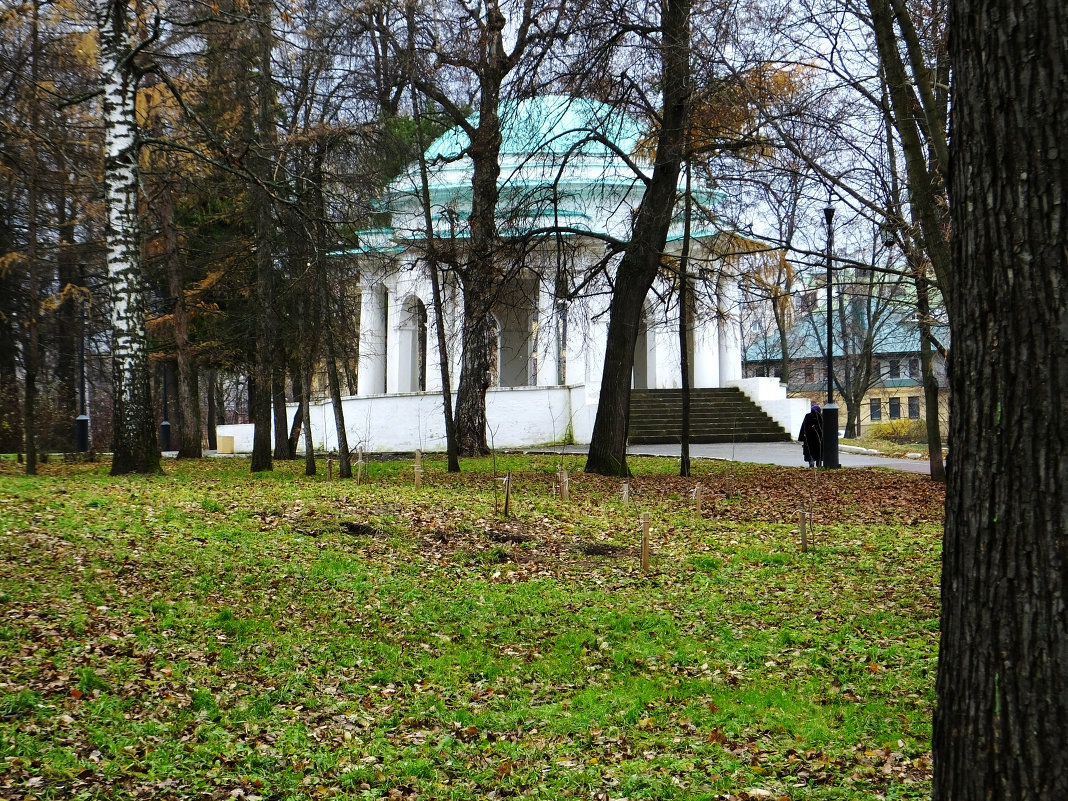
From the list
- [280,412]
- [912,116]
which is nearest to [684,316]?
[912,116]

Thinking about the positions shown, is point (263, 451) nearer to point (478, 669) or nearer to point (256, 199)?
point (256, 199)

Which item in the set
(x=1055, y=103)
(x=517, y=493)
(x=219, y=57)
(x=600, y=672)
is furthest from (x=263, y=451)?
(x=1055, y=103)

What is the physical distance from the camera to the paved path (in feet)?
68.6

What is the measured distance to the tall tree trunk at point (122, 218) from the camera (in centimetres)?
1343

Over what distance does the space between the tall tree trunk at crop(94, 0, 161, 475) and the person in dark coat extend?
1220cm

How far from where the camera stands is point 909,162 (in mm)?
9078

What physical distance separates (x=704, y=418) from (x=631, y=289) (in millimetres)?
12400

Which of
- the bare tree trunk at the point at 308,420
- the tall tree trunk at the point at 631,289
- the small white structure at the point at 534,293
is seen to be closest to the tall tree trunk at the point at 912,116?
the small white structure at the point at 534,293

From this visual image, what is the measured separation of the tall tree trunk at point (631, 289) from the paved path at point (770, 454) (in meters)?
2.78

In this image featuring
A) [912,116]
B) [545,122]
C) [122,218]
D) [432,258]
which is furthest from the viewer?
[432,258]

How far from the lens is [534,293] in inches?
990

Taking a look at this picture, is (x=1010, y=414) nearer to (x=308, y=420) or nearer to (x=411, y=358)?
(x=308, y=420)

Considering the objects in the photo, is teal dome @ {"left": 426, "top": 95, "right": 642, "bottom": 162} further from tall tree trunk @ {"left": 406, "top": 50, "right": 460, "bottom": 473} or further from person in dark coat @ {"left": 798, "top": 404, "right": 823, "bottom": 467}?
person in dark coat @ {"left": 798, "top": 404, "right": 823, "bottom": 467}

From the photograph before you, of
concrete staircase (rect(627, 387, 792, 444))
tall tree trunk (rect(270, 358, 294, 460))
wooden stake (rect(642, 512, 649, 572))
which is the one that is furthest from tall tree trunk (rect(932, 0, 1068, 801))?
concrete staircase (rect(627, 387, 792, 444))
